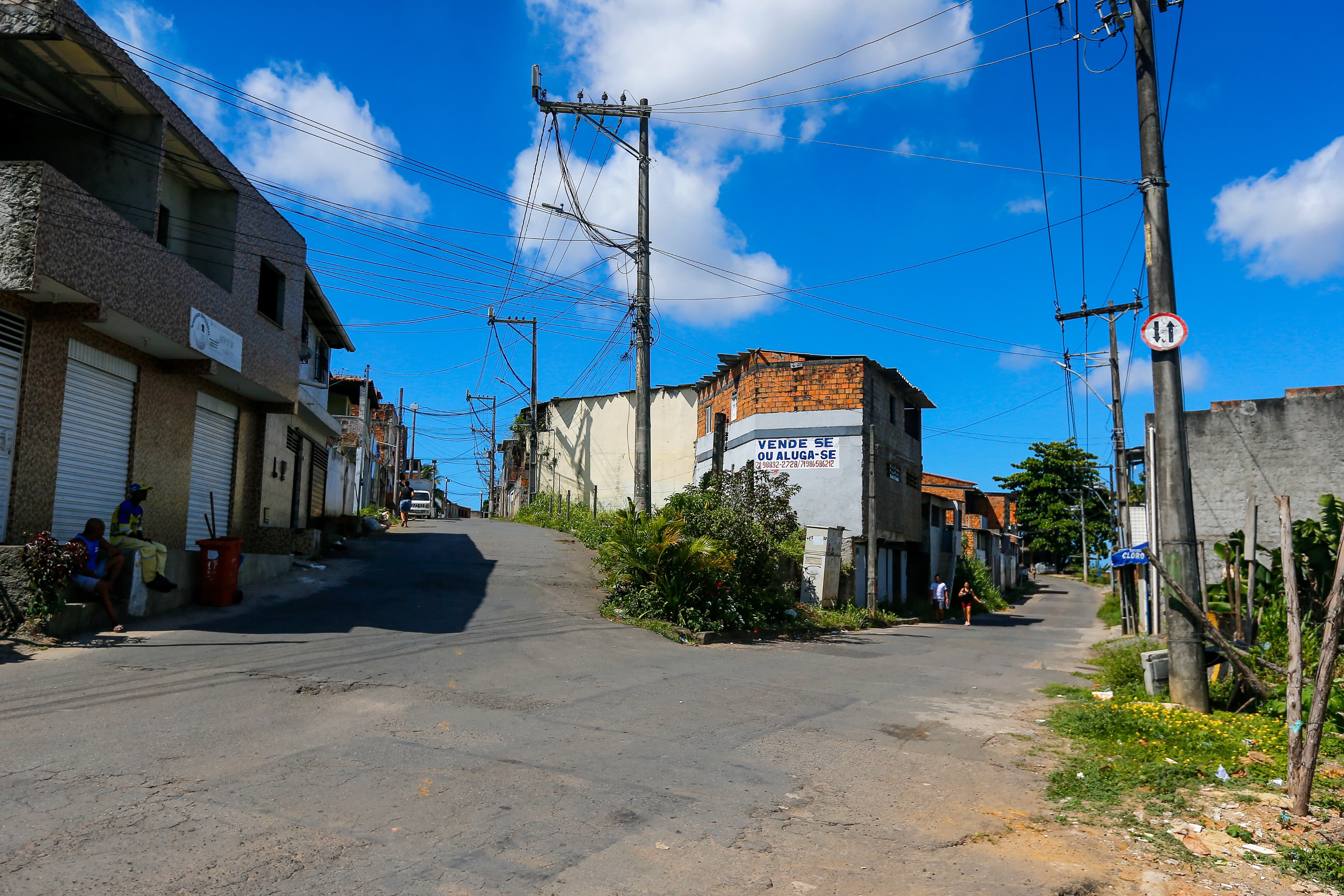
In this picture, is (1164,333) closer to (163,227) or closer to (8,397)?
(8,397)

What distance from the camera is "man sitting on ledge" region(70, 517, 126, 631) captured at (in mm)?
9609

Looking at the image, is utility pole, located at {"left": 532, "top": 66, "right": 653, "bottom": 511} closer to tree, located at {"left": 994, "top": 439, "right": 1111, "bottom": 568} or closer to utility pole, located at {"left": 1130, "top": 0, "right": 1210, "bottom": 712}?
utility pole, located at {"left": 1130, "top": 0, "right": 1210, "bottom": 712}

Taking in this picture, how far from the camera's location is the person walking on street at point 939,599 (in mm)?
29297

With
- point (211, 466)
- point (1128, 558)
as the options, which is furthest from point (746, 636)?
point (1128, 558)

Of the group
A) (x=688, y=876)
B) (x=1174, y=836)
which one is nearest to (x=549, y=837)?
(x=688, y=876)

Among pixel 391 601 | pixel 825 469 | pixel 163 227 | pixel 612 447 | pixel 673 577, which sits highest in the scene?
pixel 163 227

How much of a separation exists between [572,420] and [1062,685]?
32718mm

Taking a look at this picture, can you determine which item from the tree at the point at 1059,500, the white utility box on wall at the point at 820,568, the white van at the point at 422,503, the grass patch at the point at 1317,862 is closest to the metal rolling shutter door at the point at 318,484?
the white utility box on wall at the point at 820,568

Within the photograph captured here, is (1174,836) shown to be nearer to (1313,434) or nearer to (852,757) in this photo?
(852,757)

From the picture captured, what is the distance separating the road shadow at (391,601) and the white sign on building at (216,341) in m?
4.10

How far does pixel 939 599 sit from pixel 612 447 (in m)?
16.2

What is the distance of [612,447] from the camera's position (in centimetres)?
3888

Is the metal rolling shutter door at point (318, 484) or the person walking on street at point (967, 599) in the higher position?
the metal rolling shutter door at point (318, 484)

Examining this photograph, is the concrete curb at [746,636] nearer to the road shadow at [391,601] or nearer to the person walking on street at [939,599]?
the road shadow at [391,601]
